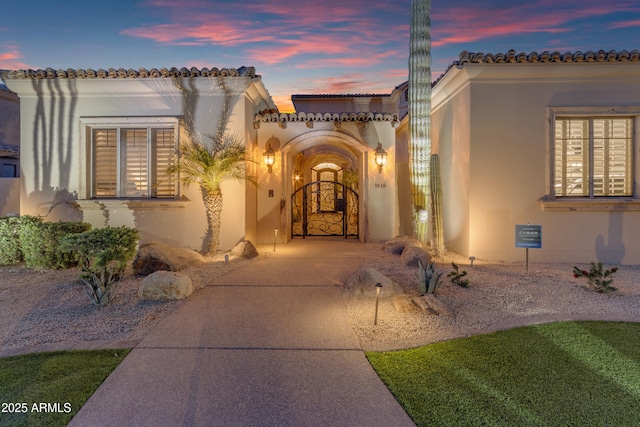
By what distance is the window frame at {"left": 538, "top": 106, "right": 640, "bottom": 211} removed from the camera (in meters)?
7.79

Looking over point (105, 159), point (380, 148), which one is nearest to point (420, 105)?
point (380, 148)

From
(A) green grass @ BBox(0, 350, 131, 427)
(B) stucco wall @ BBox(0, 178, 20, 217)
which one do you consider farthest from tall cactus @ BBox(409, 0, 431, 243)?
(B) stucco wall @ BBox(0, 178, 20, 217)

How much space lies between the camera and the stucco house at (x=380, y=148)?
25.8 ft

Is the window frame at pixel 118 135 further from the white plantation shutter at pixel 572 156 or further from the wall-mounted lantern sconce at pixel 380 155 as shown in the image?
the white plantation shutter at pixel 572 156

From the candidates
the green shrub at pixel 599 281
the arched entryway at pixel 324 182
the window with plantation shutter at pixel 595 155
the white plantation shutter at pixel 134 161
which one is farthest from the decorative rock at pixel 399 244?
the white plantation shutter at pixel 134 161

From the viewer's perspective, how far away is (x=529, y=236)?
642cm

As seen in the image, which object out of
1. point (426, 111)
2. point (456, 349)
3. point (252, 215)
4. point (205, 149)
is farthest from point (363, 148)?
point (456, 349)

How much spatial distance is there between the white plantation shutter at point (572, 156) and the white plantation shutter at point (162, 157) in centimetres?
958

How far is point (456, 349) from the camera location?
11.7 feet

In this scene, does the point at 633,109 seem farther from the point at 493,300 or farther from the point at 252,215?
the point at 252,215

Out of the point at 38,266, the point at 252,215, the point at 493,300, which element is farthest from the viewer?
the point at 252,215

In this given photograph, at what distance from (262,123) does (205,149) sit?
2.50 m

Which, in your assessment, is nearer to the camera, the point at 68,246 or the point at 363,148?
the point at 68,246

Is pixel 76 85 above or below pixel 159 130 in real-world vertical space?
above
